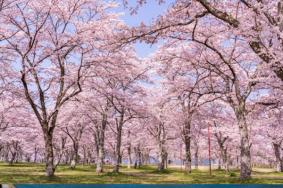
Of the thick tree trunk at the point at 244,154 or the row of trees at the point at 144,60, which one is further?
the thick tree trunk at the point at 244,154

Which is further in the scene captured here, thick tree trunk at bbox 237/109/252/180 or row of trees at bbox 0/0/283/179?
thick tree trunk at bbox 237/109/252/180

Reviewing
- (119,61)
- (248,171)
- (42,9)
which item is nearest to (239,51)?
(119,61)

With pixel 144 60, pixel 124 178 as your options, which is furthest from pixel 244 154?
pixel 144 60

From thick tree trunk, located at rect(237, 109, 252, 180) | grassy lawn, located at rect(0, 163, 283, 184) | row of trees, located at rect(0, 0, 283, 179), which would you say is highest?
row of trees, located at rect(0, 0, 283, 179)

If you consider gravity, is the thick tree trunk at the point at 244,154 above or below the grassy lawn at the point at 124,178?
above

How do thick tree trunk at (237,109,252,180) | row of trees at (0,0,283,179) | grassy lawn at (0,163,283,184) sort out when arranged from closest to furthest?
row of trees at (0,0,283,179) → thick tree trunk at (237,109,252,180) → grassy lawn at (0,163,283,184)

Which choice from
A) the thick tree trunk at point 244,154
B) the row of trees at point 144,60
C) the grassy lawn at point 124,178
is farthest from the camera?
the grassy lawn at point 124,178

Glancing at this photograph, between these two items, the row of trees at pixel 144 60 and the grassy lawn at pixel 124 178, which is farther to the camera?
the grassy lawn at pixel 124 178

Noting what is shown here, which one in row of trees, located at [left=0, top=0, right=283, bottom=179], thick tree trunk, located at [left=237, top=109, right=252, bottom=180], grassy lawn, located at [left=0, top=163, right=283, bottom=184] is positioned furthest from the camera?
grassy lawn, located at [left=0, top=163, right=283, bottom=184]

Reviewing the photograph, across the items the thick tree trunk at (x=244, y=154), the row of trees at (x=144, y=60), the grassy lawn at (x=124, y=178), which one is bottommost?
the grassy lawn at (x=124, y=178)

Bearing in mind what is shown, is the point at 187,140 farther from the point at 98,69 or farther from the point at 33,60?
the point at 33,60

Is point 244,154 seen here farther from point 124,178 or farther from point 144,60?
point 144,60

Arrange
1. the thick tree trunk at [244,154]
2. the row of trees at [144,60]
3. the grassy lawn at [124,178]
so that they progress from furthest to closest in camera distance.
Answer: the grassy lawn at [124,178] → the thick tree trunk at [244,154] → the row of trees at [144,60]

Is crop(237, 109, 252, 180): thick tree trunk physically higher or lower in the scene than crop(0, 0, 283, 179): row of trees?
lower
